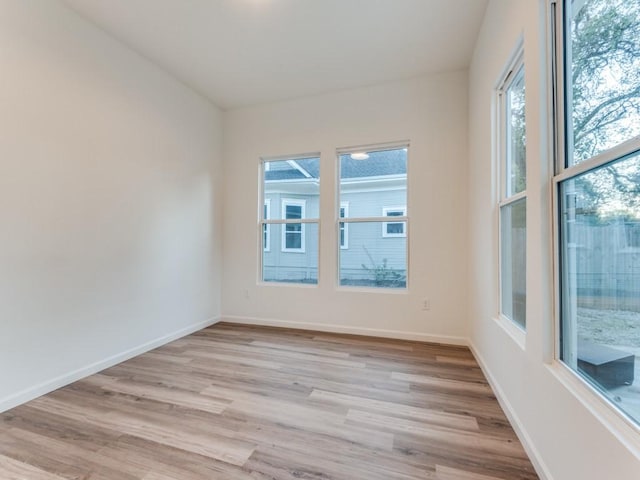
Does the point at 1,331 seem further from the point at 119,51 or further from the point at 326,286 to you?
the point at 326,286

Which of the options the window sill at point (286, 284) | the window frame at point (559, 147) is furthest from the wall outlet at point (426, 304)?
the window frame at point (559, 147)

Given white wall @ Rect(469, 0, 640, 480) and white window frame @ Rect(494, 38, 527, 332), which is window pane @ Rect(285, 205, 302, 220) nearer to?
white wall @ Rect(469, 0, 640, 480)

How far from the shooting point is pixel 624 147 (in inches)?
36.8

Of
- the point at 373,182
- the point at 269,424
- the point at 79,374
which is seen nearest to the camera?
the point at 269,424

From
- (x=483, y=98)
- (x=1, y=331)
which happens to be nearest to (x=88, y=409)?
(x=1, y=331)

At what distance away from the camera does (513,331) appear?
1.90 meters

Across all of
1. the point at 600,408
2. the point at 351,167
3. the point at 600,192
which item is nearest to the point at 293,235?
the point at 351,167

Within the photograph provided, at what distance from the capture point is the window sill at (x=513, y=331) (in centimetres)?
170

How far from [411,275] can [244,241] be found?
223cm

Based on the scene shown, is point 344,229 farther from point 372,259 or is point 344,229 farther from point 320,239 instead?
point 372,259

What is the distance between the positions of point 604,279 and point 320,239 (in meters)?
2.84

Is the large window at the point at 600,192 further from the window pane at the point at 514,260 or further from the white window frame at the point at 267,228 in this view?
the white window frame at the point at 267,228

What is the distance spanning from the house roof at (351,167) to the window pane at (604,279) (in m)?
2.30

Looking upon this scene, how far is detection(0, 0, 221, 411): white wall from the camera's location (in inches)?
79.1
